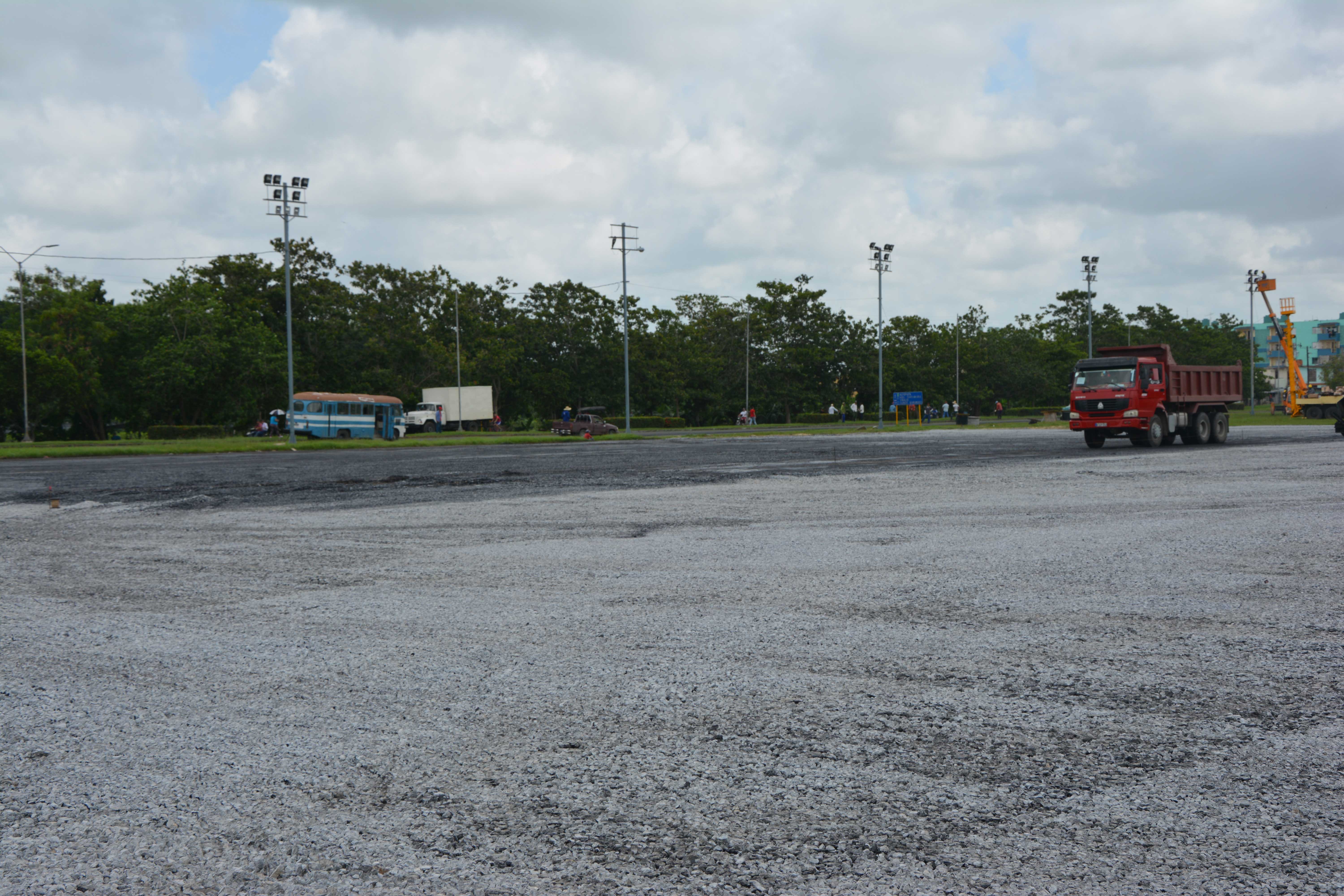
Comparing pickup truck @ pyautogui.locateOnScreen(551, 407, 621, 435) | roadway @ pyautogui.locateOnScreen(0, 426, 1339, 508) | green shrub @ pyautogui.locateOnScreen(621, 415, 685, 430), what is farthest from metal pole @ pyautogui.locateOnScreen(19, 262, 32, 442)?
green shrub @ pyautogui.locateOnScreen(621, 415, 685, 430)

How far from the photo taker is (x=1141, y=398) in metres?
28.6

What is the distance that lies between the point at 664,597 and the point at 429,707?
295cm

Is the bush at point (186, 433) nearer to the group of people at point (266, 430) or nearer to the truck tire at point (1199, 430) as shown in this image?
the group of people at point (266, 430)

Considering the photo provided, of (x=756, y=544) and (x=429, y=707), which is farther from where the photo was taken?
(x=756, y=544)

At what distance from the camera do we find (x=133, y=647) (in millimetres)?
5902

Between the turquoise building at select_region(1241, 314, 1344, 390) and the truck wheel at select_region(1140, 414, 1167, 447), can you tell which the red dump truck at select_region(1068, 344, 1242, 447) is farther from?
the turquoise building at select_region(1241, 314, 1344, 390)

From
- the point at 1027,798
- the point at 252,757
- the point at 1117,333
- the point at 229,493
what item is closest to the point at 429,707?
the point at 252,757

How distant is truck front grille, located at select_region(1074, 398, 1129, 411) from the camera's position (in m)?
28.7

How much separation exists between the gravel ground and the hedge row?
63.3 metres

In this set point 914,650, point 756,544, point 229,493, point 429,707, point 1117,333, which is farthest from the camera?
point 1117,333

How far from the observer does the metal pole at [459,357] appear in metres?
64.2

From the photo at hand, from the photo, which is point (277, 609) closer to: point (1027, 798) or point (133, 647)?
point (133, 647)

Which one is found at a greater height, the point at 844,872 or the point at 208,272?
the point at 208,272

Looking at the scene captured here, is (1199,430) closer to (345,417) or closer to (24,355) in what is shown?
(345,417)
